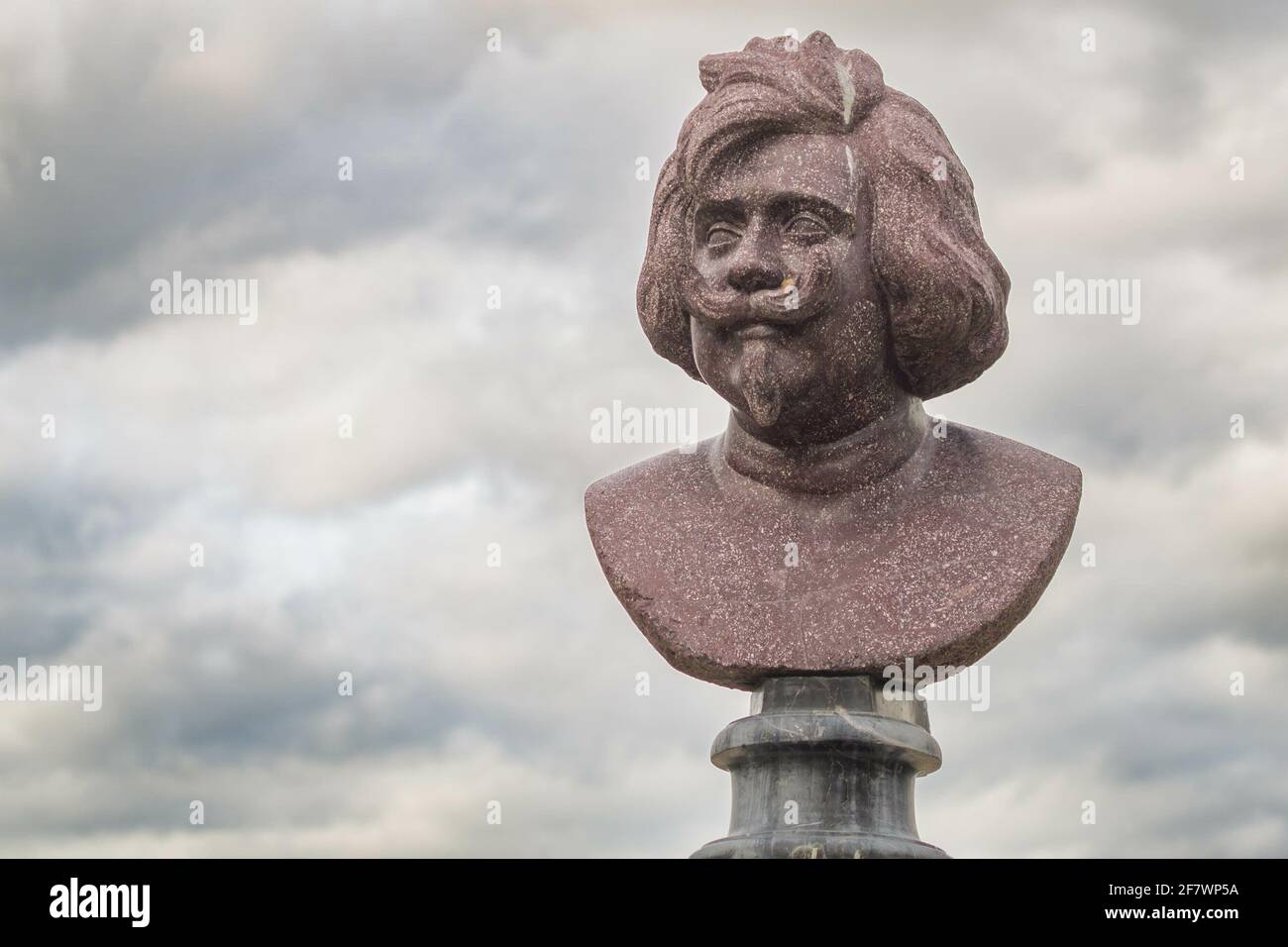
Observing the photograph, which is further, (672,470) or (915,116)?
(672,470)

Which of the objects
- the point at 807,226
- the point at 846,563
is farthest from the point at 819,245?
the point at 846,563

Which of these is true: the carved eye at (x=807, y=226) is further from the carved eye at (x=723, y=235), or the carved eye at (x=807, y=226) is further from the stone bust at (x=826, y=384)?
the carved eye at (x=723, y=235)

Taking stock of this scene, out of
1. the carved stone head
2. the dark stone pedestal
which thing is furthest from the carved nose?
the dark stone pedestal

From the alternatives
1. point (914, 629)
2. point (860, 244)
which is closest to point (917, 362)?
point (860, 244)

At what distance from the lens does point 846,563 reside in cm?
782

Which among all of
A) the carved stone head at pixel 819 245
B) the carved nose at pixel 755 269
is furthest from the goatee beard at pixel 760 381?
the carved nose at pixel 755 269

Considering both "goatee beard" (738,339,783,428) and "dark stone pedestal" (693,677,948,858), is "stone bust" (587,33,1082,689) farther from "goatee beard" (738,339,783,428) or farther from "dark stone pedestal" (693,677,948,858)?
"dark stone pedestal" (693,677,948,858)

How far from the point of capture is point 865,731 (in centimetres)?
748

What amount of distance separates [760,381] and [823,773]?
57.2 inches

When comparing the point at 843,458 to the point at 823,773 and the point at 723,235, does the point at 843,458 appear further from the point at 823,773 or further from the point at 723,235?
the point at 823,773

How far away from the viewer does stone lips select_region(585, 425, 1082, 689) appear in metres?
7.67

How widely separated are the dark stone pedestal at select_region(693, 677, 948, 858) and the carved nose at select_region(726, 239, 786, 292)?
148 cm

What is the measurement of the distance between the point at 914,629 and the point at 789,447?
2.83 feet

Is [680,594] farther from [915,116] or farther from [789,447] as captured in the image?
[915,116]
